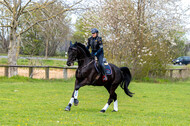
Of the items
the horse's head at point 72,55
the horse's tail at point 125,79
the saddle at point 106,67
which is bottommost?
the horse's tail at point 125,79

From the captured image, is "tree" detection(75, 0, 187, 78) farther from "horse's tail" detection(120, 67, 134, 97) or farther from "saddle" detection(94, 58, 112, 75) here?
"saddle" detection(94, 58, 112, 75)

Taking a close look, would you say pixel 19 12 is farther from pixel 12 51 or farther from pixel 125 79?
pixel 125 79

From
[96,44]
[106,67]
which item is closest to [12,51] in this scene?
[106,67]

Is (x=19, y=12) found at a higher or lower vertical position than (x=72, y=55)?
higher

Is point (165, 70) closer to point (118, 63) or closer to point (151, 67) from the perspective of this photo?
point (151, 67)

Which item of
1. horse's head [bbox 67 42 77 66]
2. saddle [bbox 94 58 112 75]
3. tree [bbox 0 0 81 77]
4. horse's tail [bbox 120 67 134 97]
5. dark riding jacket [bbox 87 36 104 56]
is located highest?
tree [bbox 0 0 81 77]

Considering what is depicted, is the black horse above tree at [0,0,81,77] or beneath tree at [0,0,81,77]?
beneath

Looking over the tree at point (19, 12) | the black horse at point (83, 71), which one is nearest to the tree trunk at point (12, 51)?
the tree at point (19, 12)

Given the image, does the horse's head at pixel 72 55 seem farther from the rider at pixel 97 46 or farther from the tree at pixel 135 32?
the tree at pixel 135 32

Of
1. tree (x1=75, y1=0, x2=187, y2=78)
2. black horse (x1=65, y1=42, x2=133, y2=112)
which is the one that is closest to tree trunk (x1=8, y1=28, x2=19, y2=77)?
tree (x1=75, y1=0, x2=187, y2=78)

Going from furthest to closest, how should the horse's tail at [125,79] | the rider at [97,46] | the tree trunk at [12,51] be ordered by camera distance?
the tree trunk at [12,51], the horse's tail at [125,79], the rider at [97,46]

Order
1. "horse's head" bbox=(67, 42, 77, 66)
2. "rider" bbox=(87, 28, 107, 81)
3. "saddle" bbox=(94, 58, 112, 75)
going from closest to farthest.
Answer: "horse's head" bbox=(67, 42, 77, 66)
"rider" bbox=(87, 28, 107, 81)
"saddle" bbox=(94, 58, 112, 75)

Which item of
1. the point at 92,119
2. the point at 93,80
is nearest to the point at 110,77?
the point at 93,80

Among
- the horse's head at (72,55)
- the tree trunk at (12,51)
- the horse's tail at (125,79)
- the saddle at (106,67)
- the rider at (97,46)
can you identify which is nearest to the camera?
the horse's head at (72,55)
